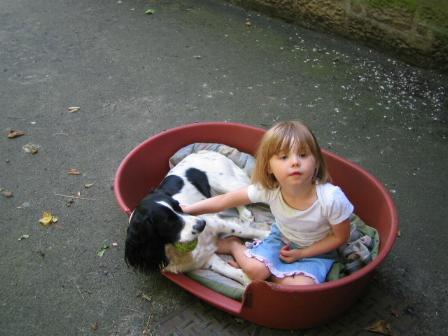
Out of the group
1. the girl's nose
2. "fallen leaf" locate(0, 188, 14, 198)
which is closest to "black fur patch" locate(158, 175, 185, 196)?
the girl's nose

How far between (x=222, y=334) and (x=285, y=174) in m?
0.84

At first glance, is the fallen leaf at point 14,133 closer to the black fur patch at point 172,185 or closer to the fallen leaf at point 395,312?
the black fur patch at point 172,185

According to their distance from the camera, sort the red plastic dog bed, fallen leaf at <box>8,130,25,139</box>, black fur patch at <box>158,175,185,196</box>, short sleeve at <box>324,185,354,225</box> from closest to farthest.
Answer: the red plastic dog bed < short sleeve at <box>324,185,354,225</box> < black fur patch at <box>158,175,185,196</box> < fallen leaf at <box>8,130,25,139</box>

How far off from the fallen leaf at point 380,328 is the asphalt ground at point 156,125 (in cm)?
4

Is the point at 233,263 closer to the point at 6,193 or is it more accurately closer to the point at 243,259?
the point at 243,259

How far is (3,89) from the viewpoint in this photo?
4.54 metres

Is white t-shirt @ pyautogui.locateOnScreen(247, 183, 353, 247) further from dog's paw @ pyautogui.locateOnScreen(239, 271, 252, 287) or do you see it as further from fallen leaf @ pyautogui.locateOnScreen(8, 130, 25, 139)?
fallen leaf @ pyautogui.locateOnScreen(8, 130, 25, 139)

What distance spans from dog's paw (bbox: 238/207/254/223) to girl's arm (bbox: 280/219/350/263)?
538 millimetres

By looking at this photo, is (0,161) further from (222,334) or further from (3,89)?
(222,334)

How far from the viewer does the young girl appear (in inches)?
90.4

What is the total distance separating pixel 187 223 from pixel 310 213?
0.59 m

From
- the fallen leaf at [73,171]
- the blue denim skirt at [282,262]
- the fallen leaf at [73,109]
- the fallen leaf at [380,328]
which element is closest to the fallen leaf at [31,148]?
the fallen leaf at [73,171]

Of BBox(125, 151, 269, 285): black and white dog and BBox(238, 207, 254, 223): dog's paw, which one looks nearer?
BBox(125, 151, 269, 285): black and white dog

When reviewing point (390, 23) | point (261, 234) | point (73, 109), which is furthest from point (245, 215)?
point (390, 23)
